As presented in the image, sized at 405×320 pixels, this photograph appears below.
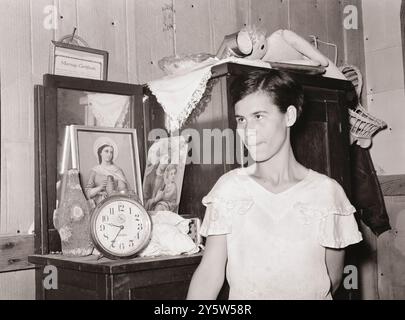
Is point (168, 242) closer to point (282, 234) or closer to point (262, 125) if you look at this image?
point (282, 234)

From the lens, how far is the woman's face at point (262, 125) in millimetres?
1857

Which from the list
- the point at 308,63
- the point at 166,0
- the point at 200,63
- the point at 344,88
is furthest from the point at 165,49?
the point at 344,88

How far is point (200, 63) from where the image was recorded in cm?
245

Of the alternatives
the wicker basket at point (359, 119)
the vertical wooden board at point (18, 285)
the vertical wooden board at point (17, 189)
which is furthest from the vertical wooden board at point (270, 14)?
the vertical wooden board at point (18, 285)

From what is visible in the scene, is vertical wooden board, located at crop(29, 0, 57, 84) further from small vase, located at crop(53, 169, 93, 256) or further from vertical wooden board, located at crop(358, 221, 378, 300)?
vertical wooden board, located at crop(358, 221, 378, 300)

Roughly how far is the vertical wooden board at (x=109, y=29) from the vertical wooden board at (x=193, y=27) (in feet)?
1.20

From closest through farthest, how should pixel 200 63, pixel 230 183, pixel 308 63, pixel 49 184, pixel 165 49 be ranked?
pixel 230 183
pixel 49 184
pixel 200 63
pixel 308 63
pixel 165 49

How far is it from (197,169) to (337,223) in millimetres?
749

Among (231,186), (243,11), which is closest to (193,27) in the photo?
(243,11)

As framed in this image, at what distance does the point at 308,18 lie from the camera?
147 inches

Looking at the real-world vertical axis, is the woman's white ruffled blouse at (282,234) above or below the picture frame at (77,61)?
below

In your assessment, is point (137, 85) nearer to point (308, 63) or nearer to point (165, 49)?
point (165, 49)

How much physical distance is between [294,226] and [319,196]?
15 centimetres

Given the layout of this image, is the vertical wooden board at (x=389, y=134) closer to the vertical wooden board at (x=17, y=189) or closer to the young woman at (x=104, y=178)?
the young woman at (x=104, y=178)
